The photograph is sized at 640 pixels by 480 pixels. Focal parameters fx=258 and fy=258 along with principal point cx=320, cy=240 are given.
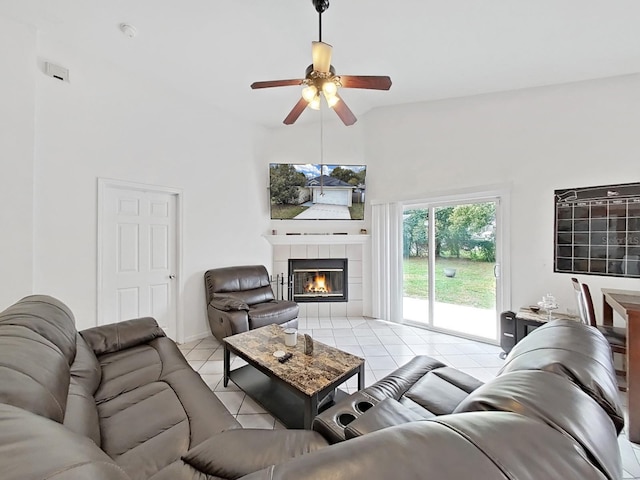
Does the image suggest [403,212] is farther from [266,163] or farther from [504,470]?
[504,470]

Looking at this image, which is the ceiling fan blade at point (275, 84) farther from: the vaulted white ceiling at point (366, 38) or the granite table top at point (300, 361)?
the granite table top at point (300, 361)

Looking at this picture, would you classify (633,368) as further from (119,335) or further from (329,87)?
(119,335)

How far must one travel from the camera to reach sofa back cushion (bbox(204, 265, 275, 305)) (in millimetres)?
3531

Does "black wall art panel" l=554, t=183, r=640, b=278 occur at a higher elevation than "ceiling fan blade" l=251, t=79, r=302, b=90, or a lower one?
lower

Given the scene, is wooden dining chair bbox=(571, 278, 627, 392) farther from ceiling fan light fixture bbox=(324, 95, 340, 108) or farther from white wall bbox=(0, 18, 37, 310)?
white wall bbox=(0, 18, 37, 310)

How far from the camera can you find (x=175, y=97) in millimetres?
3375

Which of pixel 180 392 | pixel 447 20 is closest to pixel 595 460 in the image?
pixel 180 392

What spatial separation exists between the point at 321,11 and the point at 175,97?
236 cm

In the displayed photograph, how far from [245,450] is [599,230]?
143 inches

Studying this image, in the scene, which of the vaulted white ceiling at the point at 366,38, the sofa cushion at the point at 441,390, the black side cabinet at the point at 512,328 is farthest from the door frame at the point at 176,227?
the black side cabinet at the point at 512,328

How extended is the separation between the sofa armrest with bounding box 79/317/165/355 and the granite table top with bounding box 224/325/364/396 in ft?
2.10

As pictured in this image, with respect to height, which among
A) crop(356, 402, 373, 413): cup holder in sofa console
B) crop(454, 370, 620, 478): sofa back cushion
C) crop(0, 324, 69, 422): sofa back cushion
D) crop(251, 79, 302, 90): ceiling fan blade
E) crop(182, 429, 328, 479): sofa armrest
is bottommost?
crop(356, 402, 373, 413): cup holder in sofa console

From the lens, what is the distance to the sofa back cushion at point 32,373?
0.80 meters

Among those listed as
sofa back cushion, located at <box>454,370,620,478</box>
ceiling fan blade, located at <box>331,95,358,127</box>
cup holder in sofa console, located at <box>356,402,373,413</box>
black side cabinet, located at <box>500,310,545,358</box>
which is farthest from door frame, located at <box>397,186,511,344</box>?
sofa back cushion, located at <box>454,370,620,478</box>
